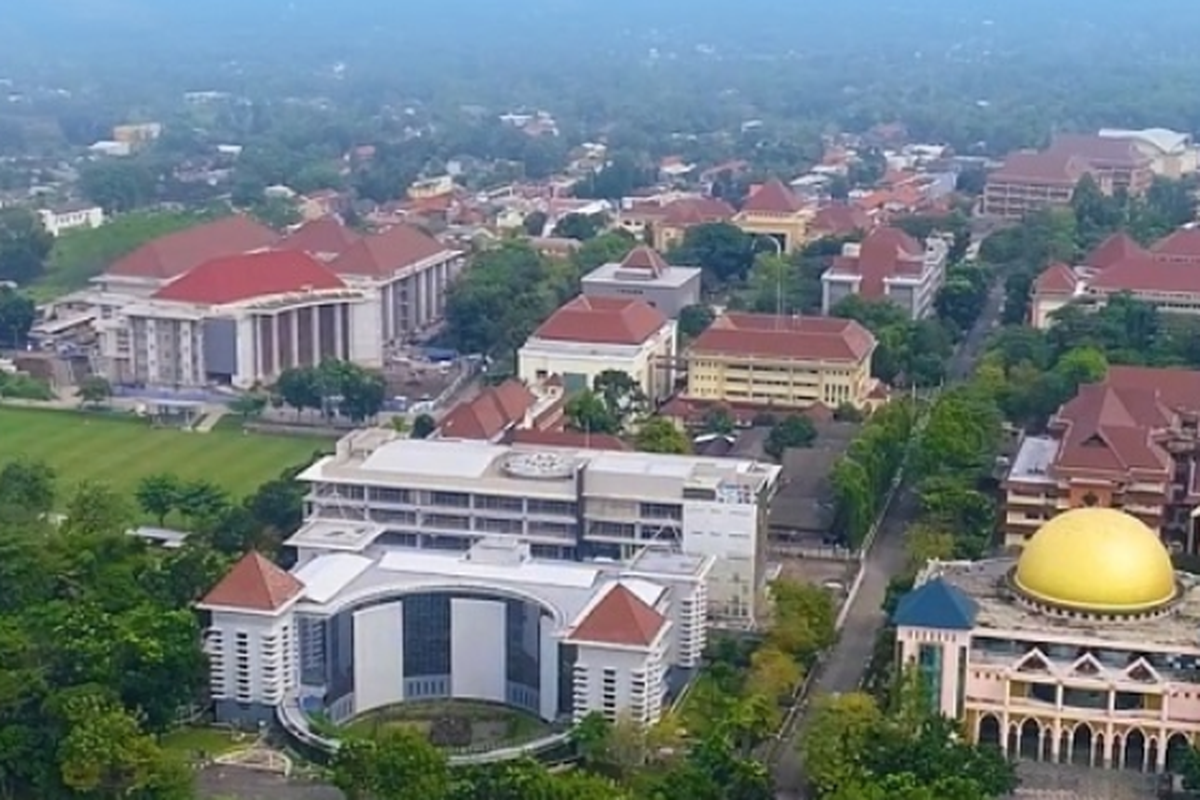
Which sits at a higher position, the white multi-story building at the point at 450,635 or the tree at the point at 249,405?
the white multi-story building at the point at 450,635

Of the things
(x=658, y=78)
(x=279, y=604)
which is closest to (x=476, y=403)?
(x=279, y=604)

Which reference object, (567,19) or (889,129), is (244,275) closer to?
(889,129)

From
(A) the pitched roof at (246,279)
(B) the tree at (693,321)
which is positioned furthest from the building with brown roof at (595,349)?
(A) the pitched roof at (246,279)

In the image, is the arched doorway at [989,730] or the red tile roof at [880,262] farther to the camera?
the red tile roof at [880,262]

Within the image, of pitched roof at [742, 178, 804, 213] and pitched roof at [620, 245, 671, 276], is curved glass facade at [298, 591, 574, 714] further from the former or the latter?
pitched roof at [742, 178, 804, 213]

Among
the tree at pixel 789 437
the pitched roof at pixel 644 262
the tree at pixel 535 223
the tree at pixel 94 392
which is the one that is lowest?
the tree at pixel 94 392

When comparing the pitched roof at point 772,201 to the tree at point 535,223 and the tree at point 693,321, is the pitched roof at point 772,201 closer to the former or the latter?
the tree at point 535,223

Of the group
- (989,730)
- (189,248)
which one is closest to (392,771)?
(989,730)

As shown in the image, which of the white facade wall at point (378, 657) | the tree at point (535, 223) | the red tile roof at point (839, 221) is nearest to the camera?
the white facade wall at point (378, 657)
